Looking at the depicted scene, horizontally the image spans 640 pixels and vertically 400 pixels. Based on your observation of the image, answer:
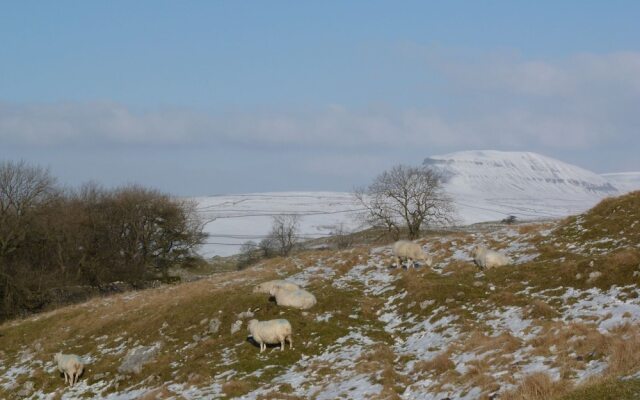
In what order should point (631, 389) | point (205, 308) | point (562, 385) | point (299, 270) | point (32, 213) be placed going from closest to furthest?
point (631, 389) → point (562, 385) → point (205, 308) → point (299, 270) → point (32, 213)

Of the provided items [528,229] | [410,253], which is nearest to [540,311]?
[410,253]

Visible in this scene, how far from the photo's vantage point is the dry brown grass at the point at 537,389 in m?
13.3

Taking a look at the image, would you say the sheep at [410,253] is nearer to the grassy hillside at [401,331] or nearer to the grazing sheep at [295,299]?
the grassy hillside at [401,331]

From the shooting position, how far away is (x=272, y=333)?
23688 millimetres

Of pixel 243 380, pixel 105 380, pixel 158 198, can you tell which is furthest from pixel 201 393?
pixel 158 198

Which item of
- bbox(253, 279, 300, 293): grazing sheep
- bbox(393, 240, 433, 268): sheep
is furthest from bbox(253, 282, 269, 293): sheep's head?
bbox(393, 240, 433, 268): sheep

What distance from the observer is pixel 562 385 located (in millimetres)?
13680

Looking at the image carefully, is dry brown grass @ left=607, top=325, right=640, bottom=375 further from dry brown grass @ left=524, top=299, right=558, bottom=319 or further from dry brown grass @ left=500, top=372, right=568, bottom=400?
dry brown grass @ left=524, top=299, right=558, bottom=319

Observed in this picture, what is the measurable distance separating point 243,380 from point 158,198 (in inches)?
2214

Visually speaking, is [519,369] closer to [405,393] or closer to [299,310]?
[405,393]

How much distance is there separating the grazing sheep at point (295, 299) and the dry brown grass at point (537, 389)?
14903mm

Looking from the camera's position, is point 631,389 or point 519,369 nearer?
point 631,389

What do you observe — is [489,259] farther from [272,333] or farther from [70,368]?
[70,368]

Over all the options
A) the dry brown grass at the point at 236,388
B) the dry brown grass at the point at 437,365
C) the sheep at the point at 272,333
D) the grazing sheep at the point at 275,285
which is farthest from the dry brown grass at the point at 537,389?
the grazing sheep at the point at 275,285
